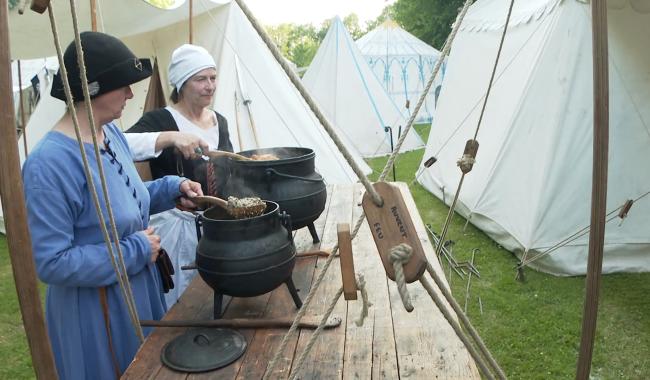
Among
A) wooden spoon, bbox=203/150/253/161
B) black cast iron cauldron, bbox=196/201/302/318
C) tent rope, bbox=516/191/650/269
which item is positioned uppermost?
wooden spoon, bbox=203/150/253/161

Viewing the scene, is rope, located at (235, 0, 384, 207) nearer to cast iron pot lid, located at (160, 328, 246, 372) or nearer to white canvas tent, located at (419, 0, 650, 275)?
cast iron pot lid, located at (160, 328, 246, 372)

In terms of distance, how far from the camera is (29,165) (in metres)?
1.20

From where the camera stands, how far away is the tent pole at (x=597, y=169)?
0.77 metres

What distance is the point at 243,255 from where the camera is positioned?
49.9 inches

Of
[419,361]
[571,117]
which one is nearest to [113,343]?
[419,361]

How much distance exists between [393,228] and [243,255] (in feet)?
1.92

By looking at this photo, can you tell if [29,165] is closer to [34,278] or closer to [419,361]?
[34,278]

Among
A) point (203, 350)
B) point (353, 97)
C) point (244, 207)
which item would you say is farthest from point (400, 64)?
point (203, 350)

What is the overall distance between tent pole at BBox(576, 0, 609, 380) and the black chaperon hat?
109 cm

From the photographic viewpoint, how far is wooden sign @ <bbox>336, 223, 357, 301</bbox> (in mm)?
836

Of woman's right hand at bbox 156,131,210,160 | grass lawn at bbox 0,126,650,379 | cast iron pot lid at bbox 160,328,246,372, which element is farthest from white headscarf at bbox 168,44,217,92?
grass lawn at bbox 0,126,650,379

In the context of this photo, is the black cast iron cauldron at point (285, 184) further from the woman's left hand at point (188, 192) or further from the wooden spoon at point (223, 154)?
the woman's left hand at point (188, 192)

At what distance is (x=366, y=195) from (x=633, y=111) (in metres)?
3.07

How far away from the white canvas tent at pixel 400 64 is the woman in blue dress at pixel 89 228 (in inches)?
384
